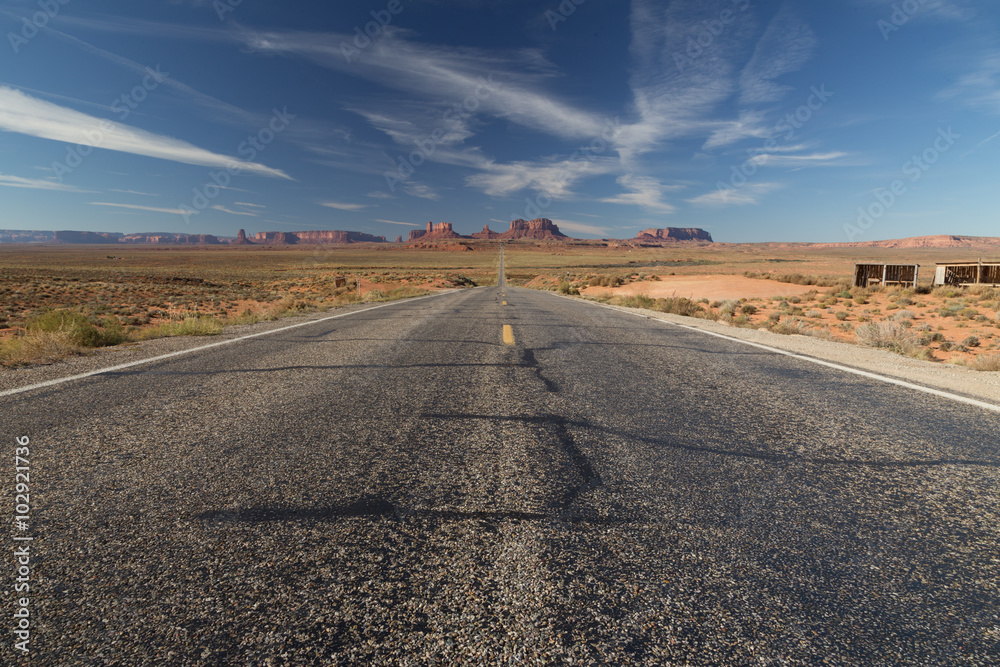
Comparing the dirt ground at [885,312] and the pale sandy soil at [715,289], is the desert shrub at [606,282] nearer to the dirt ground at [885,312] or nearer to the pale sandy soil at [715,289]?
the pale sandy soil at [715,289]

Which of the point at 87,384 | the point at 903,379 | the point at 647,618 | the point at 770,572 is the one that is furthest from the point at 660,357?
the point at 87,384

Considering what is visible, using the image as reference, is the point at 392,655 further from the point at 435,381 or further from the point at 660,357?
the point at 660,357

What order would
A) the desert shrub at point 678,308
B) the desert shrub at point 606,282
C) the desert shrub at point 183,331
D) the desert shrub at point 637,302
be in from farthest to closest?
the desert shrub at point 606,282
the desert shrub at point 637,302
the desert shrub at point 678,308
the desert shrub at point 183,331

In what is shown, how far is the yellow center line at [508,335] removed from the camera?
7.19 meters

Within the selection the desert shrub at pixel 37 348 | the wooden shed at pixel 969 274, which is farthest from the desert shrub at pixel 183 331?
the wooden shed at pixel 969 274

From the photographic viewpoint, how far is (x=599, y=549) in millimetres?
1840

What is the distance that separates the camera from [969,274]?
78.9 feet

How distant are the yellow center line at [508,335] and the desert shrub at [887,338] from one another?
680cm

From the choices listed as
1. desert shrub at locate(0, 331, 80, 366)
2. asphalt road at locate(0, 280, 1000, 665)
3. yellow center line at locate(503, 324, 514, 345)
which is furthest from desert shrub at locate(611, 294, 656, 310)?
desert shrub at locate(0, 331, 80, 366)

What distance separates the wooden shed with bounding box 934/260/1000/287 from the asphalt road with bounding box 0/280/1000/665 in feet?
90.4

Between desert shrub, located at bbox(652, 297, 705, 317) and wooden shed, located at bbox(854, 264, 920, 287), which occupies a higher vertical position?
wooden shed, located at bbox(854, 264, 920, 287)

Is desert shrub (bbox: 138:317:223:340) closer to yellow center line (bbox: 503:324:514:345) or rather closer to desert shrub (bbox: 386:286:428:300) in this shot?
yellow center line (bbox: 503:324:514:345)

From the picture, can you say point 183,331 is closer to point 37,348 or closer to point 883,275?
point 37,348

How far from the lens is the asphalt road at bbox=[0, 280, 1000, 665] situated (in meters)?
1.39
